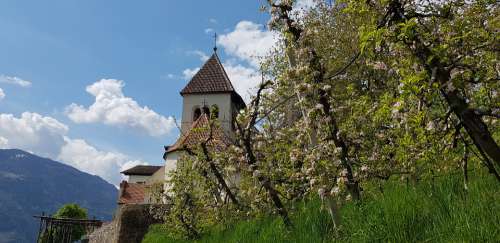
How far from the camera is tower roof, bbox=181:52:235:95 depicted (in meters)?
50.4

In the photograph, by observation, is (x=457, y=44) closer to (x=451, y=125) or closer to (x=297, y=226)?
(x=451, y=125)

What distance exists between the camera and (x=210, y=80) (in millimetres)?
52062

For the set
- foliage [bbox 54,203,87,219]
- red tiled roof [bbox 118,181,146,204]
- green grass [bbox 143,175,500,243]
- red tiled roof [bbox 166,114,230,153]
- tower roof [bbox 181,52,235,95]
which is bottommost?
green grass [bbox 143,175,500,243]

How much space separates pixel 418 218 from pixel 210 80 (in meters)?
48.3

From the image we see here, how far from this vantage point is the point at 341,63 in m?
16.8

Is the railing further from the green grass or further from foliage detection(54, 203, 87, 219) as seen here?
the green grass

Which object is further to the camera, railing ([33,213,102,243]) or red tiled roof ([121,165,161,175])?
red tiled roof ([121,165,161,175])

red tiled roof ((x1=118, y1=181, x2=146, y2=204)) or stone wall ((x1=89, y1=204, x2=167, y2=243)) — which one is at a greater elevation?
red tiled roof ((x1=118, y1=181, x2=146, y2=204))

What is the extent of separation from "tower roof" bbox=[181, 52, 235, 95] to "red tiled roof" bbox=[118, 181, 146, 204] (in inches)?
716

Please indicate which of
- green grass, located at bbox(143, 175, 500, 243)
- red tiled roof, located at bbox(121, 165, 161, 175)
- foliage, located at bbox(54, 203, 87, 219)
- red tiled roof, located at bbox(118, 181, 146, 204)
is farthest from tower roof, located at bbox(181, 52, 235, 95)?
green grass, located at bbox(143, 175, 500, 243)

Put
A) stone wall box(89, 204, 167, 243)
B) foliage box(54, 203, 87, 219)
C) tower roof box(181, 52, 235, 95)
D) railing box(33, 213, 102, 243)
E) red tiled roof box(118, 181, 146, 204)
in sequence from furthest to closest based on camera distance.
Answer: foliage box(54, 203, 87, 219), red tiled roof box(118, 181, 146, 204), tower roof box(181, 52, 235, 95), railing box(33, 213, 102, 243), stone wall box(89, 204, 167, 243)

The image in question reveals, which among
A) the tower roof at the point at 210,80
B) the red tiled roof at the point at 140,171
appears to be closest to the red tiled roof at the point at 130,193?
the tower roof at the point at 210,80

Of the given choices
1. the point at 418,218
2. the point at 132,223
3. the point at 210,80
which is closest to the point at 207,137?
the point at 418,218

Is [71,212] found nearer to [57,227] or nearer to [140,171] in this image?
[140,171]
